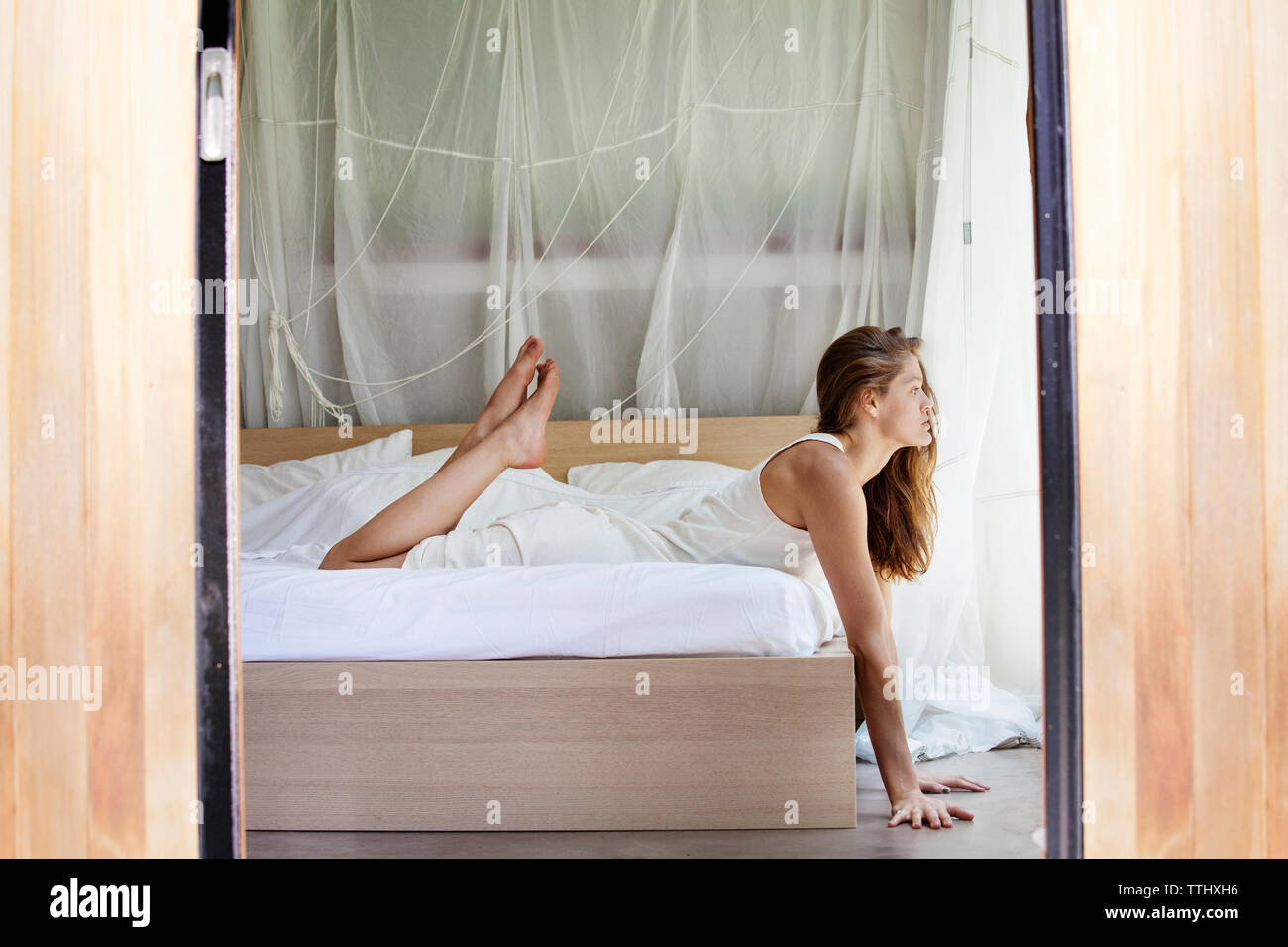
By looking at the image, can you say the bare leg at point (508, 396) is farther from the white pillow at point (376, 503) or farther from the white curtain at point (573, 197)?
the white curtain at point (573, 197)

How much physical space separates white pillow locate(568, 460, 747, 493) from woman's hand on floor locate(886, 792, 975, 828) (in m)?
1.15

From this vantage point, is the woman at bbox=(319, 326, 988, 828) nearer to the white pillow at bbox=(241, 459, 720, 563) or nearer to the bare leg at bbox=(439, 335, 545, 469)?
the bare leg at bbox=(439, 335, 545, 469)

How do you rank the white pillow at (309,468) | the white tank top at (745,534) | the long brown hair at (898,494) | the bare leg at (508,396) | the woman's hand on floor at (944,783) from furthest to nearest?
the white pillow at (309,468) → the bare leg at (508,396) → the long brown hair at (898,494) → the white tank top at (745,534) → the woman's hand on floor at (944,783)

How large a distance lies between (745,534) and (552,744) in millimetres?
605

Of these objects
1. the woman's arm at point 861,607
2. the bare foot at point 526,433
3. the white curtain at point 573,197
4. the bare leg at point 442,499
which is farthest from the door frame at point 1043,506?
the white curtain at point 573,197

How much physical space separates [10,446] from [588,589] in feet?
2.69

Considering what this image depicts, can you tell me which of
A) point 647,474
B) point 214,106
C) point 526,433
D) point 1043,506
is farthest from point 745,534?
point 214,106

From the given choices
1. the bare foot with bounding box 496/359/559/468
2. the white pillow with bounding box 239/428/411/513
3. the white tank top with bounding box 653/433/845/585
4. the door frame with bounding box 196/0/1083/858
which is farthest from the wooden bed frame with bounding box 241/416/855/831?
the white pillow with bounding box 239/428/411/513

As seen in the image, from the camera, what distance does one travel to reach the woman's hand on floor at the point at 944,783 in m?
1.74

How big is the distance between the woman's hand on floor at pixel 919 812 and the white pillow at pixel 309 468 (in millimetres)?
1678

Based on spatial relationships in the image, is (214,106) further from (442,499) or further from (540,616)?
(442,499)

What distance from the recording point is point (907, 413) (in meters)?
1.95
